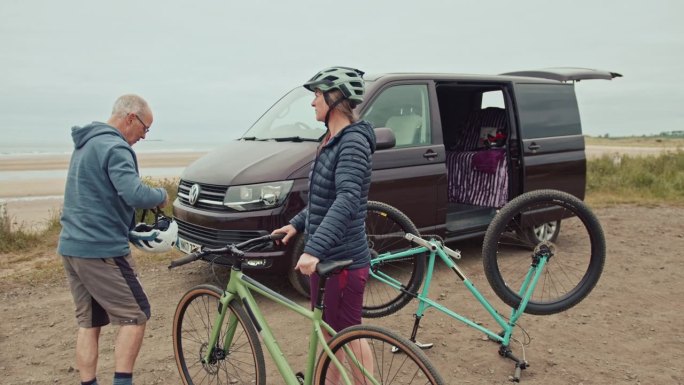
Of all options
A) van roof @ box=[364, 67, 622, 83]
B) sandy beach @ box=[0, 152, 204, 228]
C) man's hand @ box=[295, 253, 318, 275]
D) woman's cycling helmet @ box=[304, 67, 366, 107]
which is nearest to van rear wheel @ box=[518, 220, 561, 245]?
van roof @ box=[364, 67, 622, 83]

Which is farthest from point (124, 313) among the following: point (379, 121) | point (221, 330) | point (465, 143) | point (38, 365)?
point (465, 143)

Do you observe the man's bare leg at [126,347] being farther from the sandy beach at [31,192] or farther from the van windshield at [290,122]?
the sandy beach at [31,192]

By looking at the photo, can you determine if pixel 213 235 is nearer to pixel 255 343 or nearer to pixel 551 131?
pixel 255 343

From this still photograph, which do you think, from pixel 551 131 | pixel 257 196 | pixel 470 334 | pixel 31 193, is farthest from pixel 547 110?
pixel 31 193

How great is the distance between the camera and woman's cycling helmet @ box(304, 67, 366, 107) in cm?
252

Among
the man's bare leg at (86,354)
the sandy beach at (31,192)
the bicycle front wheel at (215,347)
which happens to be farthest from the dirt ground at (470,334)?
the sandy beach at (31,192)

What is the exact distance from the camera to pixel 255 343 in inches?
108

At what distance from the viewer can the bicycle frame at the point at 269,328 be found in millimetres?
2465

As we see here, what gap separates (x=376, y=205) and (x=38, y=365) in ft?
8.89

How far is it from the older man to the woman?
954 millimetres

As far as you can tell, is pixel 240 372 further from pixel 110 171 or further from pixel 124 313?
pixel 110 171

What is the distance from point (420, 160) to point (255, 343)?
326cm

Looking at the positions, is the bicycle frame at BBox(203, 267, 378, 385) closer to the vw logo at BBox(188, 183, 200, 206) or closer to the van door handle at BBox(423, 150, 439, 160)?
the vw logo at BBox(188, 183, 200, 206)

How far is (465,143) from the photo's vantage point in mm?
Answer: 7590
